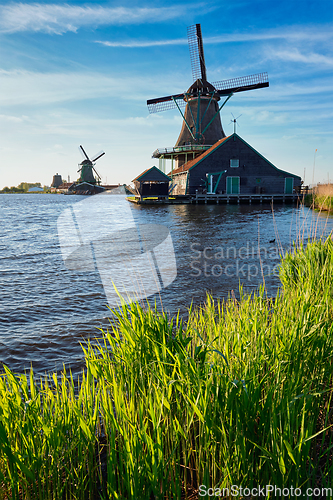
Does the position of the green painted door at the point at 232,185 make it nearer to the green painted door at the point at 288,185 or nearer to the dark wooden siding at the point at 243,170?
the dark wooden siding at the point at 243,170

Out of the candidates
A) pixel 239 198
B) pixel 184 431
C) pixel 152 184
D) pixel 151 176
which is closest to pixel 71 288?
pixel 184 431

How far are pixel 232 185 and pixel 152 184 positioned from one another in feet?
27.6

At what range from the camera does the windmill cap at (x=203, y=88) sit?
126 feet

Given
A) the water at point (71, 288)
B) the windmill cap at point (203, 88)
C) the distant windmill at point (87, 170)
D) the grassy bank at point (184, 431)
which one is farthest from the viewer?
the distant windmill at point (87, 170)

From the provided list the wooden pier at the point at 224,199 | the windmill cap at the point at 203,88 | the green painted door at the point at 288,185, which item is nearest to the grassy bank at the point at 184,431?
the wooden pier at the point at 224,199

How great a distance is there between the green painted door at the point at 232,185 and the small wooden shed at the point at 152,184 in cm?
633

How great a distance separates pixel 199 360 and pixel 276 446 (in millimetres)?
854

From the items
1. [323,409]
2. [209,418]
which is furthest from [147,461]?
[323,409]

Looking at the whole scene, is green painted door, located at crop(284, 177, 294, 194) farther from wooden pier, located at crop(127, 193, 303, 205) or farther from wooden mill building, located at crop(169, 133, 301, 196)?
wooden pier, located at crop(127, 193, 303, 205)

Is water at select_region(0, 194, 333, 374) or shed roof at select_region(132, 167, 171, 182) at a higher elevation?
shed roof at select_region(132, 167, 171, 182)

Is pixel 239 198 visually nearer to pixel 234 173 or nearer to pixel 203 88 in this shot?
pixel 234 173

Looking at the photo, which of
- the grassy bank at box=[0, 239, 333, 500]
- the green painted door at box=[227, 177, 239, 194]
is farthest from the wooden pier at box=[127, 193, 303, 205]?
the grassy bank at box=[0, 239, 333, 500]

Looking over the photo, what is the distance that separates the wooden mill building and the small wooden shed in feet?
6.62

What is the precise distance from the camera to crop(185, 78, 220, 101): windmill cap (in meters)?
38.4
